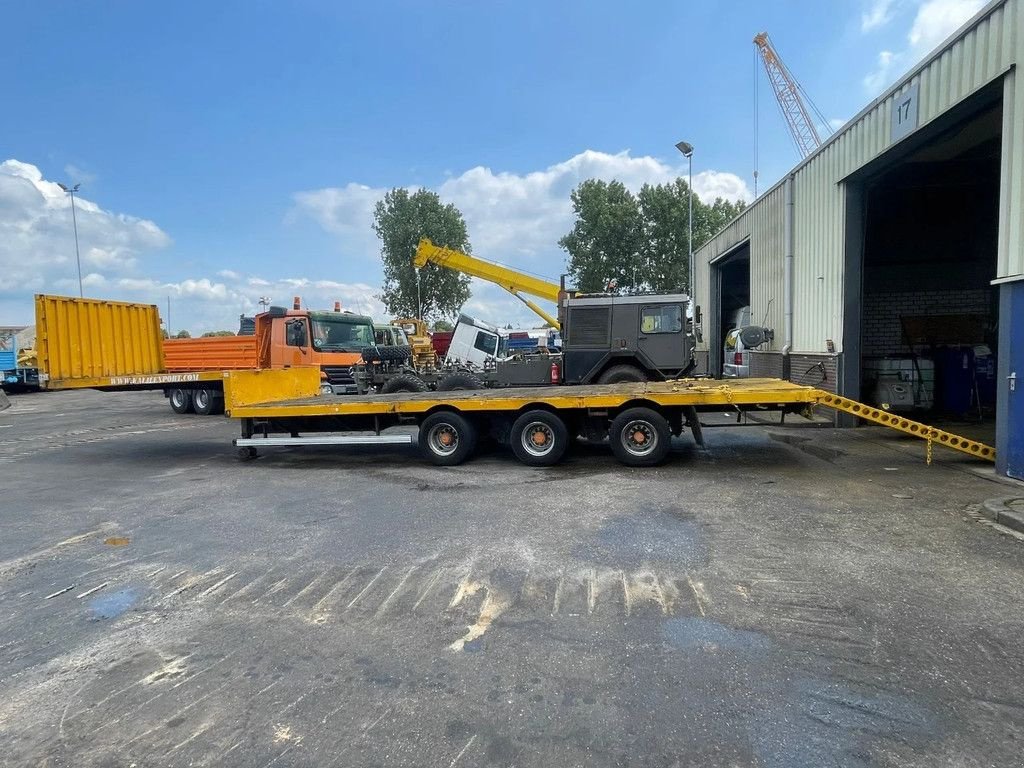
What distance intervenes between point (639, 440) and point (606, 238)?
1772 inches

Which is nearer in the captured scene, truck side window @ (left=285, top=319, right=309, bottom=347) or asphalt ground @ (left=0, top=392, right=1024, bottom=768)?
asphalt ground @ (left=0, top=392, right=1024, bottom=768)

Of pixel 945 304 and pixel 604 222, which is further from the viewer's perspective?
pixel 604 222

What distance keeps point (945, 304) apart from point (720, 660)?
48.4 ft

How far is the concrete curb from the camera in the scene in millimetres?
5613

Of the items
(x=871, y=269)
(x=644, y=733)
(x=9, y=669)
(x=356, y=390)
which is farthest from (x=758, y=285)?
(x=9, y=669)

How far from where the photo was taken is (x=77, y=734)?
2938 millimetres

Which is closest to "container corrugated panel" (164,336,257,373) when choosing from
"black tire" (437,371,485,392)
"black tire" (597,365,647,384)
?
"black tire" (437,371,485,392)

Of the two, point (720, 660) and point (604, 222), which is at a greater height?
point (604, 222)

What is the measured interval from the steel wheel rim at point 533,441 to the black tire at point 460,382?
444 centimetres

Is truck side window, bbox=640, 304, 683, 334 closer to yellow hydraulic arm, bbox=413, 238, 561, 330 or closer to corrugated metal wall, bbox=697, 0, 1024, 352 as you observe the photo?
Result: corrugated metal wall, bbox=697, 0, 1024, 352

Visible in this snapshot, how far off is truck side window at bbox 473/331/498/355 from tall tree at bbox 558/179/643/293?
32.6m

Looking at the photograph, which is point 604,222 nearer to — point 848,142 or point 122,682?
point 848,142

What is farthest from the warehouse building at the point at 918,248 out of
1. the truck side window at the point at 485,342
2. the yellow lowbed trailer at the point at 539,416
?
the truck side window at the point at 485,342

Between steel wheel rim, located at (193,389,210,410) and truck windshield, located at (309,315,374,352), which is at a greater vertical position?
truck windshield, located at (309,315,374,352)
